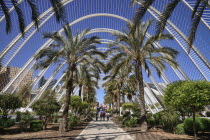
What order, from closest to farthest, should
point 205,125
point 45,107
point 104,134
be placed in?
point 104,134, point 205,125, point 45,107

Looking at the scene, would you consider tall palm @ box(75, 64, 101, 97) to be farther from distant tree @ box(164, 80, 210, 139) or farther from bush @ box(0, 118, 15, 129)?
distant tree @ box(164, 80, 210, 139)

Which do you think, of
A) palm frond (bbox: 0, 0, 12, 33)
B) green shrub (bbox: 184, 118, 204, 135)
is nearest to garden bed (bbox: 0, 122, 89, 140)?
palm frond (bbox: 0, 0, 12, 33)

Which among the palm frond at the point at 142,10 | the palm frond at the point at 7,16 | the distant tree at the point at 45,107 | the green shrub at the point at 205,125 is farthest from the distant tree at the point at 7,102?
the green shrub at the point at 205,125

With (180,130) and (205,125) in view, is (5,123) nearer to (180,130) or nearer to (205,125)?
(180,130)

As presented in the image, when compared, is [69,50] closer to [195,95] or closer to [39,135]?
[39,135]

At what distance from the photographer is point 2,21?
1316cm

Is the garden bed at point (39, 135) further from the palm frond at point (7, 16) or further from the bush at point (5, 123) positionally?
the palm frond at point (7, 16)

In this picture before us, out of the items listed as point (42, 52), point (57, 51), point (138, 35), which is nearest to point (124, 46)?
point (138, 35)

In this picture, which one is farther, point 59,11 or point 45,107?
point 45,107

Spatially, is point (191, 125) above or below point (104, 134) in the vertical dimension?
above

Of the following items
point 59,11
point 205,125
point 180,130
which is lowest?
point 180,130

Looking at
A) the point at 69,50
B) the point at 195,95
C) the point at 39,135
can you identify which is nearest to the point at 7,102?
the point at 39,135

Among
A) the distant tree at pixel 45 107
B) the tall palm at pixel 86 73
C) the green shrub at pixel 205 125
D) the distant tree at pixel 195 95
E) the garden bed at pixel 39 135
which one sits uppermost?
the tall palm at pixel 86 73

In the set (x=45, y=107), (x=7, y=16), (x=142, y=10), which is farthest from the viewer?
(x=45, y=107)
